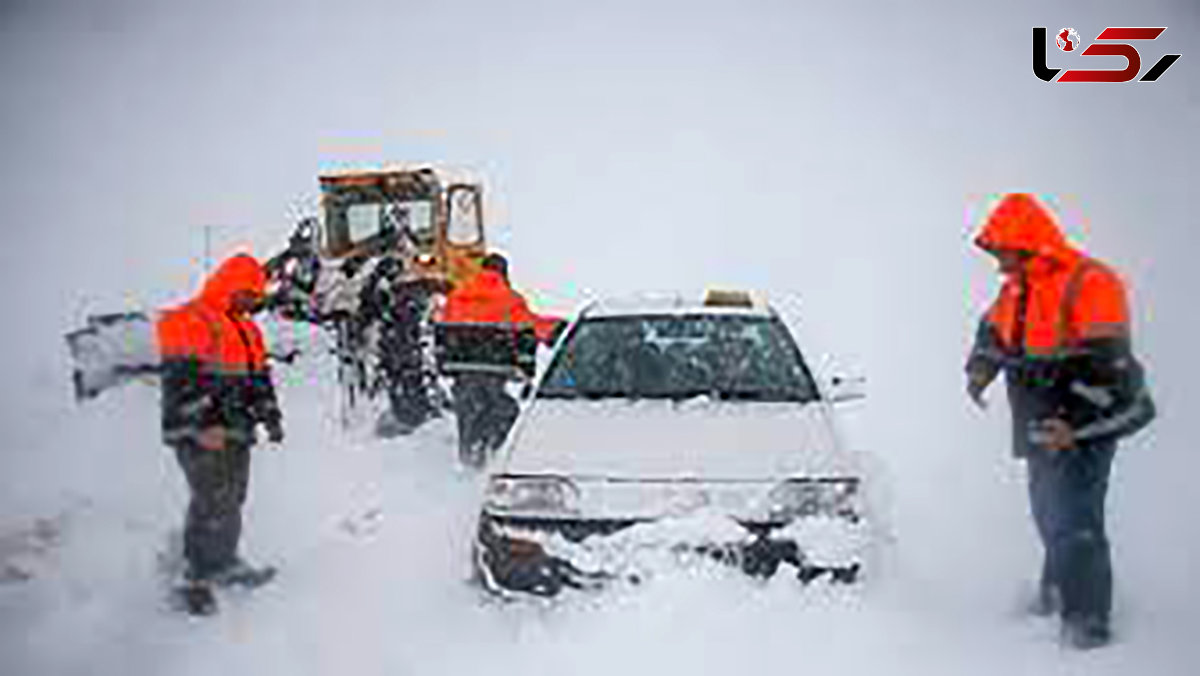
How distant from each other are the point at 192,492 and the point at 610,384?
1.70 m

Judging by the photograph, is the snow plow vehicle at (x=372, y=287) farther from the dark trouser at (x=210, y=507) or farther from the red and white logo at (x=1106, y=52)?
the red and white logo at (x=1106, y=52)

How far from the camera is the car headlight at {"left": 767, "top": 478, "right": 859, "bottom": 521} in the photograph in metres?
3.74

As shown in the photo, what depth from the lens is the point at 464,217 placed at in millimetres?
10352

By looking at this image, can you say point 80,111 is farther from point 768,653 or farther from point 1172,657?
point 1172,657

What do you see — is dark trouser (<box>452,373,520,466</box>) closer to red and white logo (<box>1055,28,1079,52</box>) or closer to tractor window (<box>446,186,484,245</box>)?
red and white logo (<box>1055,28,1079,52</box>)

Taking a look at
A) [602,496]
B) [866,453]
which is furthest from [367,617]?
[866,453]

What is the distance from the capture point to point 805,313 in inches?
356

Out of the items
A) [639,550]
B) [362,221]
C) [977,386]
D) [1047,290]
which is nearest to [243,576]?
[639,550]

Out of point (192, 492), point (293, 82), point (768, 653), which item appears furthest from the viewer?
point (293, 82)

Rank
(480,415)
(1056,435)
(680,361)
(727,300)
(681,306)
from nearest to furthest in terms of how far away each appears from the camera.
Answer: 1. (1056,435)
2. (680,361)
3. (681,306)
4. (727,300)
5. (480,415)

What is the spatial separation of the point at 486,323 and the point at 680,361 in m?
1.80

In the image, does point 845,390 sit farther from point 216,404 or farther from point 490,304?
point 216,404

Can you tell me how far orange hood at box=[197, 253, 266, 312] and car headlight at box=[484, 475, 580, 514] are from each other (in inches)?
53.6

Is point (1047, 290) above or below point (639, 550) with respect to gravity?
above
